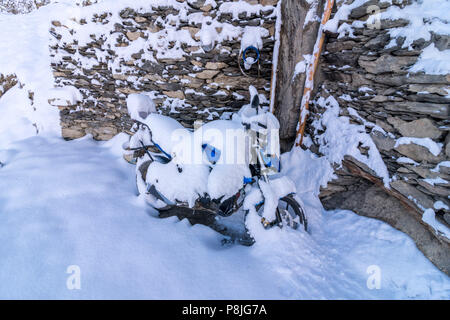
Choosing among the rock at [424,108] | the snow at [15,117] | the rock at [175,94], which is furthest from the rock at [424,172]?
the snow at [15,117]

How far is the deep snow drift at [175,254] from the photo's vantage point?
5.43ft

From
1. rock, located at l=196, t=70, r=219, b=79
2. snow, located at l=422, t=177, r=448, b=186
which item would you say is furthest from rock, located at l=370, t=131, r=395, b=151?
rock, located at l=196, t=70, r=219, b=79

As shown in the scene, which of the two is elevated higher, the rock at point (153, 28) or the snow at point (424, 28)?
the rock at point (153, 28)

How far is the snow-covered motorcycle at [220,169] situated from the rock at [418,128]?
3.57ft

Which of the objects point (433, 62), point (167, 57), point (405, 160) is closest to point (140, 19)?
point (167, 57)

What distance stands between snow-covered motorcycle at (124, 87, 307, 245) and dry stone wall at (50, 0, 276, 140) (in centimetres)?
124

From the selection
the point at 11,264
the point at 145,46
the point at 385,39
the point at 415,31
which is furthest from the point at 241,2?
the point at 11,264

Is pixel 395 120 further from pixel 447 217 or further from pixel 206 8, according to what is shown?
pixel 206 8

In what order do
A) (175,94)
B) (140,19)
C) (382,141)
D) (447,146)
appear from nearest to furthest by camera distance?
(447,146) < (382,141) < (140,19) < (175,94)

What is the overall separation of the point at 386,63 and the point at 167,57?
304 cm

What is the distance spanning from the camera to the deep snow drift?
5.43ft

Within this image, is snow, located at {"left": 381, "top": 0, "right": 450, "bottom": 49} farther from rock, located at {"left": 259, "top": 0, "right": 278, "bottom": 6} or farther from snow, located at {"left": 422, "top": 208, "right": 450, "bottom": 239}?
rock, located at {"left": 259, "top": 0, "right": 278, "bottom": 6}

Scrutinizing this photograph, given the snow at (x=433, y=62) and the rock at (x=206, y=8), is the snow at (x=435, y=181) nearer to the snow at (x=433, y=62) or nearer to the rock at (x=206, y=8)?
the snow at (x=433, y=62)

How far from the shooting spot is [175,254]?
196 cm
